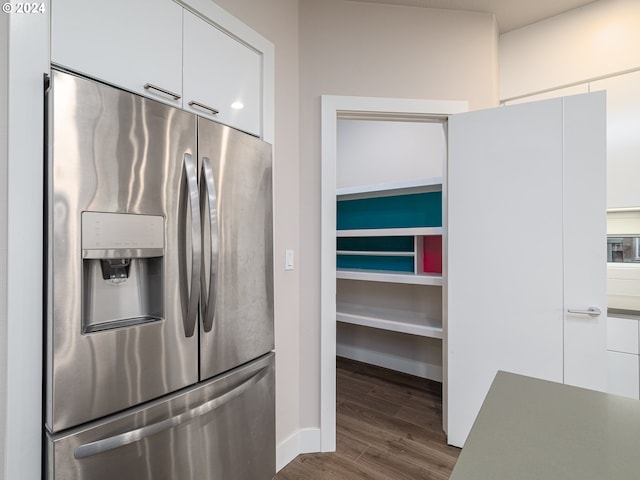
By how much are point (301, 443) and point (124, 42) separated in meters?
2.18

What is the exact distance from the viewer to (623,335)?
6.80 feet

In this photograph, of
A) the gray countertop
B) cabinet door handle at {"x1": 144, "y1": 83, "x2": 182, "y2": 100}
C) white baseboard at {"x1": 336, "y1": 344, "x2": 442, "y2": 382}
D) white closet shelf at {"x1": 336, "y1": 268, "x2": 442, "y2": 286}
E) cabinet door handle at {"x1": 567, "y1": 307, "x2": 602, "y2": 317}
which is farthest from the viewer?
white baseboard at {"x1": 336, "y1": 344, "x2": 442, "y2": 382}

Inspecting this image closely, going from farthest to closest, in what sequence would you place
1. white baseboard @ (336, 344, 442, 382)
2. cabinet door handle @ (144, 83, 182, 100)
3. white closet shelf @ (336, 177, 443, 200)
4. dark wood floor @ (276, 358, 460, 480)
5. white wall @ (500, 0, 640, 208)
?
white baseboard @ (336, 344, 442, 382), white closet shelf @ (336, 177, 443, 200), white wall @ (500, 0, 640, 208), dark wood floor @ (276, 358, 460, 480), cabinet door handle @ (144, 83, 182, 100)

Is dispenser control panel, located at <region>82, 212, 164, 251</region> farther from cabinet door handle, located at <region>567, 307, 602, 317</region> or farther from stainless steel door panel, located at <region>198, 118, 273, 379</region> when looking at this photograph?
cabinet door handle, located at <region>567, 307, 602, 317</region>

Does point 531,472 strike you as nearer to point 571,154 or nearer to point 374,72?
point 571,154

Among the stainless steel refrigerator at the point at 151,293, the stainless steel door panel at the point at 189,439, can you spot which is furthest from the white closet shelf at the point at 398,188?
the stainless steel door panel at the point at 189,439

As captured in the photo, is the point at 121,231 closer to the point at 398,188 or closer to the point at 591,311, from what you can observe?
the point at 591,311

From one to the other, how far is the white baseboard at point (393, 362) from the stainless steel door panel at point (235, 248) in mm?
2086

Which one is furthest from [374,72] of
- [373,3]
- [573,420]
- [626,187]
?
[573,420]

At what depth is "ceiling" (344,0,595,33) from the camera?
201 centimetres

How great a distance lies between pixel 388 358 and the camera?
331cm

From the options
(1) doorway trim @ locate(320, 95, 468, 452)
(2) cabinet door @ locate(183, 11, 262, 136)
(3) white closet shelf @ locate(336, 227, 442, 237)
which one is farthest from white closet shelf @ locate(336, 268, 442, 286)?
(2) cabinet door @ locate(183, 11, 262, 136)

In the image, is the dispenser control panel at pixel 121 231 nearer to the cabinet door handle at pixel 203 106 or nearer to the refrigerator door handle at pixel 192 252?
the refrigerator door handle at pixel 192 252

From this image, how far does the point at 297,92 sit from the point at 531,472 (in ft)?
6.52
